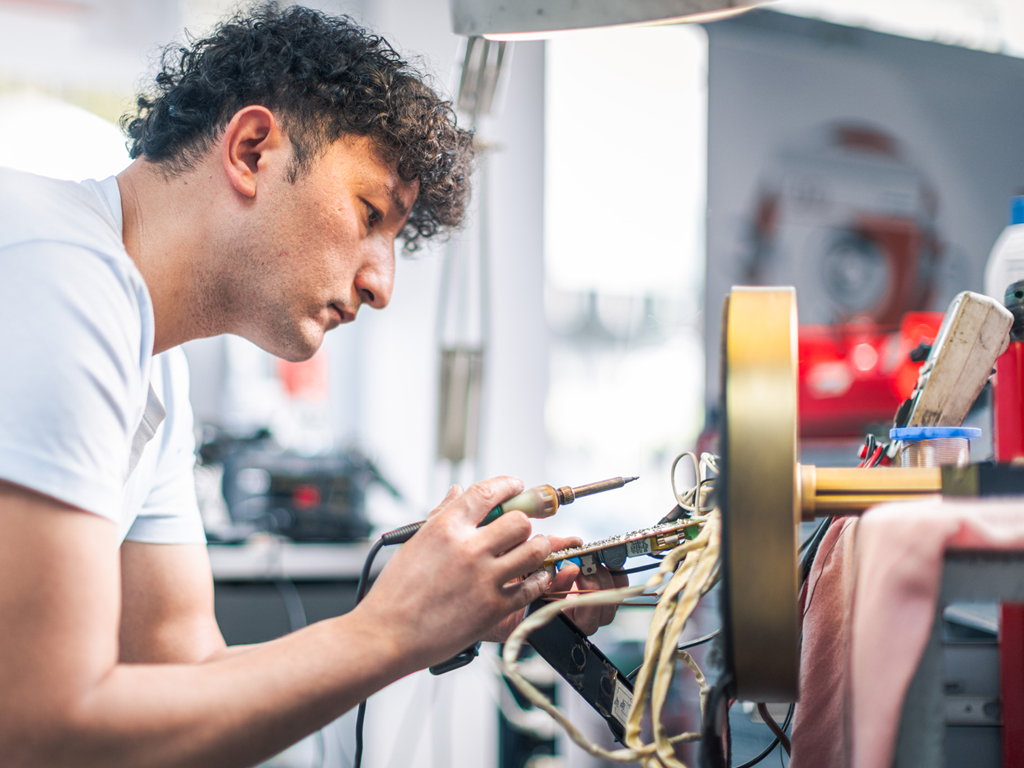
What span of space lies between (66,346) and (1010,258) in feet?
2.93

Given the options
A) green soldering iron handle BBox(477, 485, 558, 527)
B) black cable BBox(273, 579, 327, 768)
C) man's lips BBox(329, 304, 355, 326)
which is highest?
man's lips BBox(329, 304, 355, 326)

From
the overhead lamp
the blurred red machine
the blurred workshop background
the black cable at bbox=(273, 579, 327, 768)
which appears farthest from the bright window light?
the blurred red machine

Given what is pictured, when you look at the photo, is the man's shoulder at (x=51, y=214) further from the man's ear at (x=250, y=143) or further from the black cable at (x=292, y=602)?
the black cable at (x=292, y=602)

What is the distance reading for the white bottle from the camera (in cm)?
76

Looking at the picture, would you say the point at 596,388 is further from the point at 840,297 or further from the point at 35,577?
the point at 35,577

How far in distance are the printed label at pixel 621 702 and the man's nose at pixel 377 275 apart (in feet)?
1.61

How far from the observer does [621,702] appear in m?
0.58

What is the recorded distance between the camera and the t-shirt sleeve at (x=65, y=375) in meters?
0.48

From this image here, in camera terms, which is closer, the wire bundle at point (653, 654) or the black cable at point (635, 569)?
the wire bundle at point (653, 654)

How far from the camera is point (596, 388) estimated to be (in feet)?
8.49

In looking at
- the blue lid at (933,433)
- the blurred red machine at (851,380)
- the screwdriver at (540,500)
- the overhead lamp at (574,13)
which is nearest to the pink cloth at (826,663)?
the blue lid at (933,433)

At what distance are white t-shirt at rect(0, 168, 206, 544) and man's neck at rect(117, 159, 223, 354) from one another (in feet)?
0.34

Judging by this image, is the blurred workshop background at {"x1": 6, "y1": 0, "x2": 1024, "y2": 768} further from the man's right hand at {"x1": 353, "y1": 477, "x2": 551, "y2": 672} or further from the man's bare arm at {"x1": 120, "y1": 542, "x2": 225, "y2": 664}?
the man's right hand at {"x1": 353, "y1": 477, "x2": 551, "y2": 672}

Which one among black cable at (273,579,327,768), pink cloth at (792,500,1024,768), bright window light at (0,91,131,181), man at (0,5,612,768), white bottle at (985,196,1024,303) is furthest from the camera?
bright window light at (0,91,131,181)
